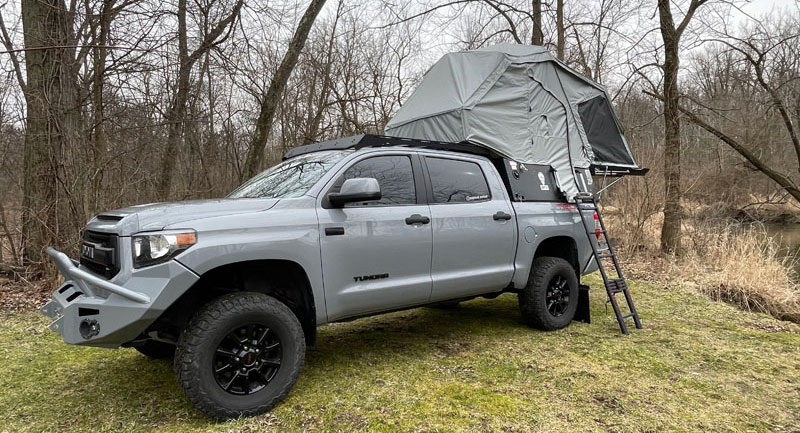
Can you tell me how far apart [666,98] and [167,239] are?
10.5 m

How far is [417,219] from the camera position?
4.07 m

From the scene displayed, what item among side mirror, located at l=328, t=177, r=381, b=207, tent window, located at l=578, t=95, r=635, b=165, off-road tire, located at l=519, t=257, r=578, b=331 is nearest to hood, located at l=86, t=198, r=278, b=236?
side mirror, located at l=328, t=177, r=381, b=207

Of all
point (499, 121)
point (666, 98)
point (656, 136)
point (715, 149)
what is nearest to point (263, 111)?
point (499, 121)

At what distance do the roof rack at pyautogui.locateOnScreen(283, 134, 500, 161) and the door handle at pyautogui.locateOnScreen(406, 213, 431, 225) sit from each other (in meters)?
0.77

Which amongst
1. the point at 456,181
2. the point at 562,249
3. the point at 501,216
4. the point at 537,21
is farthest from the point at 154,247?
the point at 537,21

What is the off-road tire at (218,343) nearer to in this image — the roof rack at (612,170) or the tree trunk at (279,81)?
the roof rack at (612,170)

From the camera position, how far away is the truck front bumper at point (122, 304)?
9.09ft

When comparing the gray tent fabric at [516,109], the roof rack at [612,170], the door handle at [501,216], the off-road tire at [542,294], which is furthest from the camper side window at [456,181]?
the roof rack at [612,170]

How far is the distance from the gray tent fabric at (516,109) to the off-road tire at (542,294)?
2.90 ft

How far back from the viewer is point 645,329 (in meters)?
5.34

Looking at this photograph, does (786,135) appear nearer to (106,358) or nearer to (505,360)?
(505,360)

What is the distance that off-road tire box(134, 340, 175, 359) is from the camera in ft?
13.3

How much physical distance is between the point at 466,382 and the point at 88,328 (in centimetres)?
266

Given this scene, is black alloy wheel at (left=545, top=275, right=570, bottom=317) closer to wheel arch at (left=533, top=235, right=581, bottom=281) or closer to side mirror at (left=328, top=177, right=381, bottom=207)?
wheel arch at (left=533, top=235, right=581, bottom=281)
